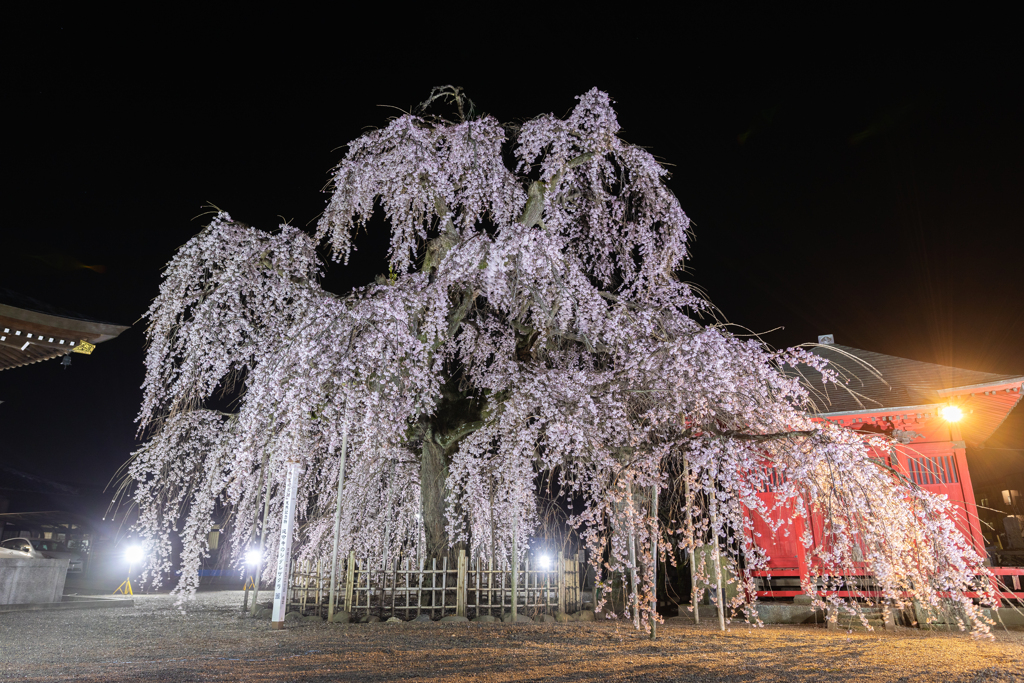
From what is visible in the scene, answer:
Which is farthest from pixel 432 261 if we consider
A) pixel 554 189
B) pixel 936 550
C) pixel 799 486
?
pixel 936 550

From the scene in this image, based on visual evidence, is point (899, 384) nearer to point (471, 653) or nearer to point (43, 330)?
point (471, 653)

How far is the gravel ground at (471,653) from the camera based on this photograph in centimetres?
500

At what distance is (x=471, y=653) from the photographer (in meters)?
6.18

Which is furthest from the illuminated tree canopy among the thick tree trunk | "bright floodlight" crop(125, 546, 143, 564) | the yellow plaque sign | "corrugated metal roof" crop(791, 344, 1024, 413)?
"bright floodlight" crop(125, 546, 143, 564)

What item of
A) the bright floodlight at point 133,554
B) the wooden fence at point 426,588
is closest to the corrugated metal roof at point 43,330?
the wooden fence at point 426,588

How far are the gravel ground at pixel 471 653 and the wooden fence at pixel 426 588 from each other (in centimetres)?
64

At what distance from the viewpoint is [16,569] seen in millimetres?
10102

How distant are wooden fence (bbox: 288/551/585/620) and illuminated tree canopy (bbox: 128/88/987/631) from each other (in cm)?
46

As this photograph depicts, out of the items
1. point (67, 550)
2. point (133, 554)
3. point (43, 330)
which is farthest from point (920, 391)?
point (67, 550)

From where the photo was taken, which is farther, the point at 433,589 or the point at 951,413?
the point at 951,413

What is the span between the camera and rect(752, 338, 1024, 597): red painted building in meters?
9.95


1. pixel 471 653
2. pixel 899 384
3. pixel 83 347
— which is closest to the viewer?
pixel 471 653

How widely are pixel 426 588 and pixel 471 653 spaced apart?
328 centimetres

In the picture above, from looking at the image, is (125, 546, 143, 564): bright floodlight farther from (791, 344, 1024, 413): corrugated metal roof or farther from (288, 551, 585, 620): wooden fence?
(791, 344, 1024, 413): corrugated metal roof
